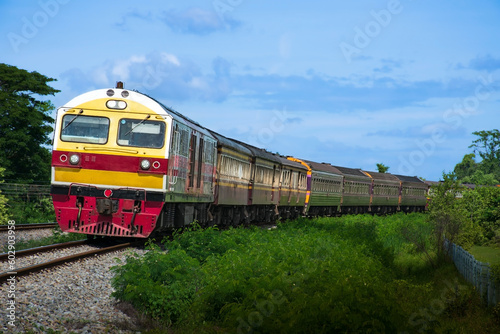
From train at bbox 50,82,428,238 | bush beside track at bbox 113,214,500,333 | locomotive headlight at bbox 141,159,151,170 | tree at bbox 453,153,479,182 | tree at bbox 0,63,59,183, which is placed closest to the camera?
bush beside track at bbox 113,214,500,333

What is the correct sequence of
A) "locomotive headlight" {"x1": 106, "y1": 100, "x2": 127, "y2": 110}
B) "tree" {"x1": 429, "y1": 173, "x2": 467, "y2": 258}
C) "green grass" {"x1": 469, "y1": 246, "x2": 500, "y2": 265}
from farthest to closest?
"tree" {"x1": 429, "y1": 173, "x2": 467, "y2": 258} < "green grass" {"x1": 469, "y1": 246, "x2": 500, "y2": 265} < "locomotive headlight" {"x1": 106, "y1": 100, "x2": 127, "y2": 110}

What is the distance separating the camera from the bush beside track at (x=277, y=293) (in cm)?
711

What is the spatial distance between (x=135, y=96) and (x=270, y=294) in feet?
27.8

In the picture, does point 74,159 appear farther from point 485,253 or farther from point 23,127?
point 23,127

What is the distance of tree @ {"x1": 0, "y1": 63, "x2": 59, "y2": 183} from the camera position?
41031 millimetres

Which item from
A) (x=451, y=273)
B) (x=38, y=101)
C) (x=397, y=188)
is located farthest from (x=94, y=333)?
(x=397, y=188)

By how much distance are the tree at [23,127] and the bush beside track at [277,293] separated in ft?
97.0

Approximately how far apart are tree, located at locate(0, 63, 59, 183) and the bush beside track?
29569 mm

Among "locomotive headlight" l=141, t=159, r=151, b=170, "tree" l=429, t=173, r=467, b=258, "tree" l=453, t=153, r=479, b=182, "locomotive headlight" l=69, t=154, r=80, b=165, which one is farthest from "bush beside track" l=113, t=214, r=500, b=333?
"tree" l=453, t=153, r=479, b=182

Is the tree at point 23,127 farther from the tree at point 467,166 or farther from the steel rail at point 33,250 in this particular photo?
the tree at point 467,166

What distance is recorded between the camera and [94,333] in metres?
7.56

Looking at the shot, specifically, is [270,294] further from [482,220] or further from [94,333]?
[482,220]

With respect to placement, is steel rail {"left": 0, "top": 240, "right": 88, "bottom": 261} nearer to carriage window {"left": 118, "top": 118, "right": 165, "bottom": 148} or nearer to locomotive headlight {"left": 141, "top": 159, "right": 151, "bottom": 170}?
locomotive headlight {"left": 141, "top": 159, "right": 151, "bottom": 170}

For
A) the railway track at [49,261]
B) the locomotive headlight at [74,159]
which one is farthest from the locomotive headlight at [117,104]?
the railway track at [49,261]
